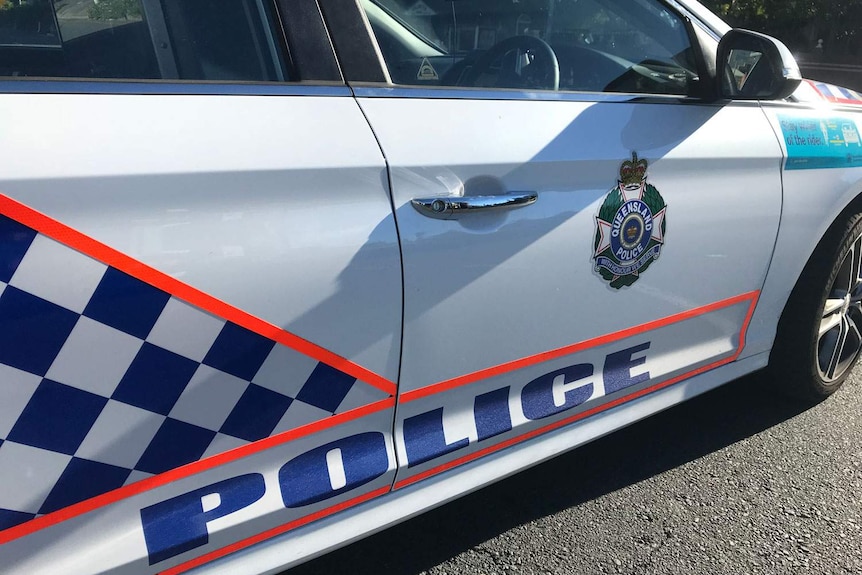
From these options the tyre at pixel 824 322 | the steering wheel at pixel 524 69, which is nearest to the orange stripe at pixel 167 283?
the steering wheel at pixel 524 69

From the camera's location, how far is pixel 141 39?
142cm

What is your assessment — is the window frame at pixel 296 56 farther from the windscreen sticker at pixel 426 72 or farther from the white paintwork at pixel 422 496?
the white paintwork at pixel 422 496

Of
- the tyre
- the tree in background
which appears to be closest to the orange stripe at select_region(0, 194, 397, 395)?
the tyre

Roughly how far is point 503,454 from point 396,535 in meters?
0.45

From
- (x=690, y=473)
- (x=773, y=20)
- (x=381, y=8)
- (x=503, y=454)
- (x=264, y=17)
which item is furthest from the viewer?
(x=773, y=20)

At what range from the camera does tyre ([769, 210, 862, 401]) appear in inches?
98.7

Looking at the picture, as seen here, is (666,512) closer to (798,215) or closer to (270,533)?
(798,215)

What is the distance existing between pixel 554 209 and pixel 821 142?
114cm

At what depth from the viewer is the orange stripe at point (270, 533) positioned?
4.69 ft

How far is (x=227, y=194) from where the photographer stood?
132cm

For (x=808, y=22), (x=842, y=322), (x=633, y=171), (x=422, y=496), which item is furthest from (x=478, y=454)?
(x=808, y=22)

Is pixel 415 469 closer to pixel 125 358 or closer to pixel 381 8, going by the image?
pixel 125 358

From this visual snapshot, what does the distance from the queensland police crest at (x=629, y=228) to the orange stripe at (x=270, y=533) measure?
754 mm

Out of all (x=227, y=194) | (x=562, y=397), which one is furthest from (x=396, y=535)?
(x=227, y=194)
